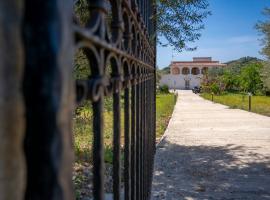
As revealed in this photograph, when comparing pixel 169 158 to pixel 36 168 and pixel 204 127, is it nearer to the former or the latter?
pixel 204 127

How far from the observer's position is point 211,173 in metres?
7.01

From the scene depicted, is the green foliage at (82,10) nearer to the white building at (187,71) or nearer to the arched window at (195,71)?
the white building at (187,71)

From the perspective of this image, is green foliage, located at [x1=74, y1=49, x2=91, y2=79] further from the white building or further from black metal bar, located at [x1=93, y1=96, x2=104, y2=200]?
the white building

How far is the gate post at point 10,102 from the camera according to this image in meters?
0.60

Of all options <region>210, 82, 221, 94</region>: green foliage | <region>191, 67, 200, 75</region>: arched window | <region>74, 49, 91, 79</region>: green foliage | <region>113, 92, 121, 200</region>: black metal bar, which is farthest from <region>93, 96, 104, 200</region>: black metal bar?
<region>191, 67, 200, 75</region>: arched window

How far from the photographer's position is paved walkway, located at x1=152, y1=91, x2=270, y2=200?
5773 mm

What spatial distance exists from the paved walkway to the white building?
71569 mm

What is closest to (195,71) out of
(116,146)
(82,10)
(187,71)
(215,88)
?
(187,71)

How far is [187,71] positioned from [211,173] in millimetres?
84866

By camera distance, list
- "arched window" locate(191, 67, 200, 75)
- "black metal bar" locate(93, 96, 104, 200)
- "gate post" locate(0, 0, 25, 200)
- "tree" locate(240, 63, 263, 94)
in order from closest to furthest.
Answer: "gate post" locate(0, 0, 25, 200) → "black metal bar" locate(93, 96, 104, 200) → "tree" locate(240, 63, 263, 94) → "arched window" locate(191, 67, 200, 75)

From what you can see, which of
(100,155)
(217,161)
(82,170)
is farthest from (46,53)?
(217,161)

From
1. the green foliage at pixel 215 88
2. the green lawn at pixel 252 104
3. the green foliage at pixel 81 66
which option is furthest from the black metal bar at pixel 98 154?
the green foliage at pixel 215 88

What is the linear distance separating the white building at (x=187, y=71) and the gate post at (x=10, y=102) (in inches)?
3289

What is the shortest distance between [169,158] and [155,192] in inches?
107
